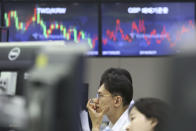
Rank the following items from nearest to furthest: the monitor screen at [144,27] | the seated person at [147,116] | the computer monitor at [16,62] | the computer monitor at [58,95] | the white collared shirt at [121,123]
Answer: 1. the computer monitor at [58,95]
2. the computer monitor at [16,62]
3. the seated person at [147,116]
4. the white collared shirt at [121,123]
5. the monitor screen at [144,27]

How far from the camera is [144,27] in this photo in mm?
4035

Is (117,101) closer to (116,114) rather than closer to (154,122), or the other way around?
(116,114)

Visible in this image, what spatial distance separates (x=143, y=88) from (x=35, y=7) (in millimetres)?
1349

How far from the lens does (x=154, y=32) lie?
158 inches

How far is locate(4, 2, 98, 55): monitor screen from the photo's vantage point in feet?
13.3

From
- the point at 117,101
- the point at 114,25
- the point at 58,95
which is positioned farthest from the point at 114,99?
the point at 114,25

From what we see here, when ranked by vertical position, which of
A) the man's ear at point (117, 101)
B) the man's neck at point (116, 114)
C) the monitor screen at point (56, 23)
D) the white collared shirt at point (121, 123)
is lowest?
the white collared shirt at point (121, 123)

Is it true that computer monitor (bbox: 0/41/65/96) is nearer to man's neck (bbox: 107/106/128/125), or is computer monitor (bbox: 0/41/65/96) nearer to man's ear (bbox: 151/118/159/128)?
man's ear (bbox: 151/118/159/128)

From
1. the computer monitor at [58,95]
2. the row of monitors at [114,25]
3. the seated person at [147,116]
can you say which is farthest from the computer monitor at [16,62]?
the row of monitors at [114,25]

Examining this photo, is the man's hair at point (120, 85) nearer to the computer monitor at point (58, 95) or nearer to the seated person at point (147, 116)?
the seated person at point (147, 116)

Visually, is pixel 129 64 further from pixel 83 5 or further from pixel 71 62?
pixel 71 62

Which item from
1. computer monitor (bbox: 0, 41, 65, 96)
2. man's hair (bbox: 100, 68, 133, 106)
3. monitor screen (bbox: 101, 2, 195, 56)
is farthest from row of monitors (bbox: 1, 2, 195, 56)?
computer monitor (bbox: 0, 41, 65, 96)

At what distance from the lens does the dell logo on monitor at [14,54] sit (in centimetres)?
91

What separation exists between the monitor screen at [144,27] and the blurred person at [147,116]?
2735 millimetres
